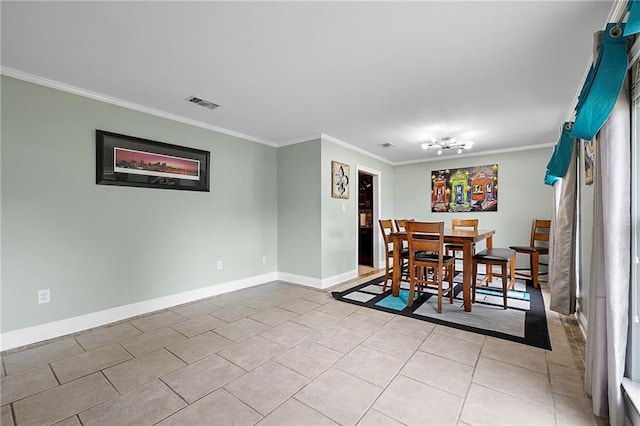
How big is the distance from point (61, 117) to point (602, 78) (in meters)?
3.95

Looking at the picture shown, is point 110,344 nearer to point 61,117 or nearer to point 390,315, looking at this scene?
point 61,117

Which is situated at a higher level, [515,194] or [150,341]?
[515,194]

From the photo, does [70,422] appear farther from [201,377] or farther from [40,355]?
[40,355]

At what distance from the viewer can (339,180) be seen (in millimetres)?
4574

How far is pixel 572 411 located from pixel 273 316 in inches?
94.2

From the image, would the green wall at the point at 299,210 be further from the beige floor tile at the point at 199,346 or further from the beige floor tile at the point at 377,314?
the beige floor tile at the point at 199,346

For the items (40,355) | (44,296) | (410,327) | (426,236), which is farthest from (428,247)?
(44,296)

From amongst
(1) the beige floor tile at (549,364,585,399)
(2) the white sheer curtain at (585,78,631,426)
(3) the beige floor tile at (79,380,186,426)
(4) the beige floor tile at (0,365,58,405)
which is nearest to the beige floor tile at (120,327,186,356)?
(4) the beige floor tile at (0,365,58,405)

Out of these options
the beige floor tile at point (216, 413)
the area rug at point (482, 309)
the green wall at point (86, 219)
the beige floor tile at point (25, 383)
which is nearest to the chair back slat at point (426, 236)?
the area rug at point (482, 309)

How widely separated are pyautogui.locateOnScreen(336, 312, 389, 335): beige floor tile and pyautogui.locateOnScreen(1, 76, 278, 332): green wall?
192 centimetres

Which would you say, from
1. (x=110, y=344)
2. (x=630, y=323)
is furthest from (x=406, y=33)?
(x=110, y=344)

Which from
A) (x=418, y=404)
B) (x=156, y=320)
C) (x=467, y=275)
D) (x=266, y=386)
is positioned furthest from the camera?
(x=467, y=275)

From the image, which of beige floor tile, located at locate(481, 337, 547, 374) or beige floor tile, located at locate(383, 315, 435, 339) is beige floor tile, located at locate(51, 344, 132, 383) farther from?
beige floor tile, located at locate(481, 337, 547, 374)

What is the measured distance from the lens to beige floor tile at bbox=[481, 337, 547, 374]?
204 cm
